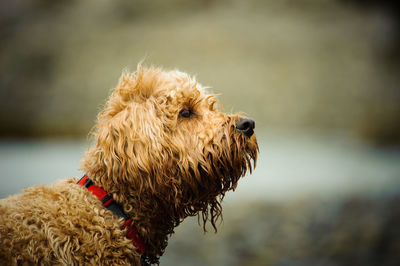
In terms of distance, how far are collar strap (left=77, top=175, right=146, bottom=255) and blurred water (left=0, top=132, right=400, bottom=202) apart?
4.91 meters

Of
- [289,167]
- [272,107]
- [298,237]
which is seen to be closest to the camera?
[298,237]

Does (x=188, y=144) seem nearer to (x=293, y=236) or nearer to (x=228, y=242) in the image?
(x=228, y=242)

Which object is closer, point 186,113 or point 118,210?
point 118,210

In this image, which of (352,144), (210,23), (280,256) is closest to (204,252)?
(280,256)

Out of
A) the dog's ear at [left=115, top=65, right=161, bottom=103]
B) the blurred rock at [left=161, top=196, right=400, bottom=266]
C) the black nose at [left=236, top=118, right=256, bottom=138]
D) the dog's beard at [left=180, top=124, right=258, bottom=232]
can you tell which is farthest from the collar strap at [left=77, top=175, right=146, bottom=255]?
the blurred rock at [left=161, top=196, right=400, bottom=266]

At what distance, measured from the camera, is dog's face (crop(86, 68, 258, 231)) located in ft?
7.73

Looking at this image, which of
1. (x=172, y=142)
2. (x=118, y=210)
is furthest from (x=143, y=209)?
(x=172, y=142)

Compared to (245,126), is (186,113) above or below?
below

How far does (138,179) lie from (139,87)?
2.37 ft

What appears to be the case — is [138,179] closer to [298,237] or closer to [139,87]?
[139,87]

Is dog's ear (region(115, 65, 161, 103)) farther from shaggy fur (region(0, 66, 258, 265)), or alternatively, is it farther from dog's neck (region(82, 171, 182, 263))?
dog's neck (region(82, 171, 182, 263))

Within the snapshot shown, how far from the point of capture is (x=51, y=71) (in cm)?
2066

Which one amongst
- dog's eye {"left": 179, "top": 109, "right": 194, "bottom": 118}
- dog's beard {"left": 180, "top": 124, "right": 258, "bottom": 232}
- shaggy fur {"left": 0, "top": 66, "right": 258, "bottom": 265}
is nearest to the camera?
shaggy fur {"left": 0, "top": 66, "right": 258, "bottom": 265}

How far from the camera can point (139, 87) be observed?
261 centimetres
